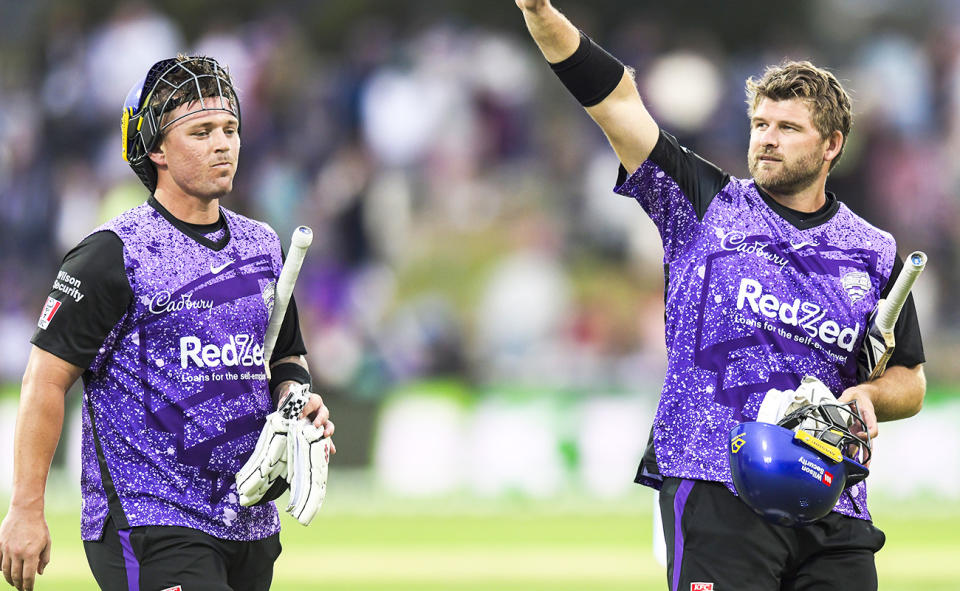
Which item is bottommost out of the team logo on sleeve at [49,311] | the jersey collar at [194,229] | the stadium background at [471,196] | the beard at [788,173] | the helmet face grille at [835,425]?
the helmet face grille at [835,425]

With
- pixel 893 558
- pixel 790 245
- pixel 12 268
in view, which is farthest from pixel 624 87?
pixel 12 268

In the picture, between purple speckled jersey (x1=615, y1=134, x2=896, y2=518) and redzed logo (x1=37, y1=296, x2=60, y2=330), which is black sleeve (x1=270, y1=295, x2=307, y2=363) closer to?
redzed logo (x1=37, y1=296, x2=60, y2=330)

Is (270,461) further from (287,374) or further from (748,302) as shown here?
(748,302)

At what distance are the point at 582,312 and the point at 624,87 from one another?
11.2 meters

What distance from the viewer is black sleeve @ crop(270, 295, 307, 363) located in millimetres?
5160

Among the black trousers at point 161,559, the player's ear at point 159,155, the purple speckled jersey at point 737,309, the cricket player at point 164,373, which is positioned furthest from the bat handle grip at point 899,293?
the player's ear at point 159,155

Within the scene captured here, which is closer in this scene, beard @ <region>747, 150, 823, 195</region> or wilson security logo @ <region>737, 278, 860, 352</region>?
wilson security logo @ <region>737, 278, 860, 352</region>

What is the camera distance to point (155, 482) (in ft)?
15.3

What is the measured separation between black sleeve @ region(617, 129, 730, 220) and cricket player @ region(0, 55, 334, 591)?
1.36m

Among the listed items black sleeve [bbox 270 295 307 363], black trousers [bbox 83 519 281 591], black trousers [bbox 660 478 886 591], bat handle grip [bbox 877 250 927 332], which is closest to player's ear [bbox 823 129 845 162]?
bat handle grip [bbox 877 250 927 332]

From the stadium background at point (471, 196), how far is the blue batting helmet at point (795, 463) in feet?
29.6

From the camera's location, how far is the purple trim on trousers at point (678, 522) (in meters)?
4.81

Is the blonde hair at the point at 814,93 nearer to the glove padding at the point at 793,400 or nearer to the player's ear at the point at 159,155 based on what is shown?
the glove padding at the point at 793,400

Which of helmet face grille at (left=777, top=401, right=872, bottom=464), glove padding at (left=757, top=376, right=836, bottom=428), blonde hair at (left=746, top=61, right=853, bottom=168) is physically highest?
blonde hair at (left=746, top=61, right=853, bottom=168)
